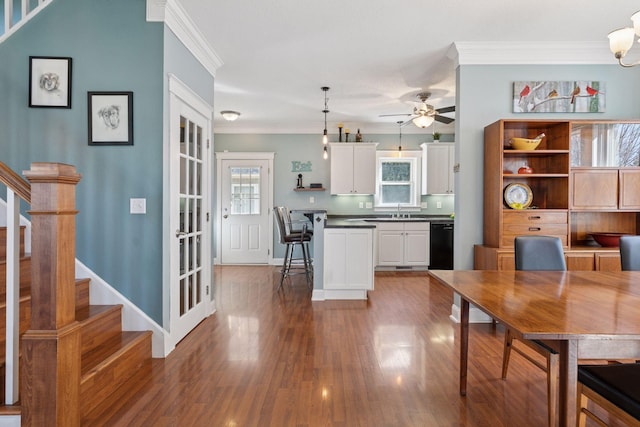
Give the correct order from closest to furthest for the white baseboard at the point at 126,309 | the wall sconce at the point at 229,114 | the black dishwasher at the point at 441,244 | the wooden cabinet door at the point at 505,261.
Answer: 1. the white baseboard at the point at 126,309
2. the wooden cabinet door at the point at 505,261
3. the wall sconce at the point at 229,114
4. the black dishwasher at the point at 441,244

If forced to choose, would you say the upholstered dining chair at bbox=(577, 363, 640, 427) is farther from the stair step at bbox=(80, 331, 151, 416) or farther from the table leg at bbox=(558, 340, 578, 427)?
the stair step at bbox=(80, 331, 151, 416)

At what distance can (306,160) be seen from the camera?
267 inches

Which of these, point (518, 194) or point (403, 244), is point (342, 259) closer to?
point (518, 194)

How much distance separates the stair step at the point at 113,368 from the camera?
191 cm

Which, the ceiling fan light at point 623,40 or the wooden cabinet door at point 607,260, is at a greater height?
the ceiling fan light at point 623,40

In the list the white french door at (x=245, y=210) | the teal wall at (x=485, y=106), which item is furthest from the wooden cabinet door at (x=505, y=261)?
the white french door at (x=245, y=210)

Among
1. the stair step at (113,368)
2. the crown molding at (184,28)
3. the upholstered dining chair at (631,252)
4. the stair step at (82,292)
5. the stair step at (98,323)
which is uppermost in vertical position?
the crown molding at (184,28)

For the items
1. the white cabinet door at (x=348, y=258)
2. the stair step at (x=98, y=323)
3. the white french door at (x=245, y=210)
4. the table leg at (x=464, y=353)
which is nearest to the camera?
the table leg at (x=464, y=353)

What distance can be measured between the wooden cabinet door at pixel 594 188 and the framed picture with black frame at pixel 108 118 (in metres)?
3.85

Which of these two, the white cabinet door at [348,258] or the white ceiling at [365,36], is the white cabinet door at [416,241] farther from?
the white ceiling at [365,36]

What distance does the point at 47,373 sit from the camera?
4.80 ft

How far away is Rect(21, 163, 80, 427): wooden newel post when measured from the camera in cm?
144

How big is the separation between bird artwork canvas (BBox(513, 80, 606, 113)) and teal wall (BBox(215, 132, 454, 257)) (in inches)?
130

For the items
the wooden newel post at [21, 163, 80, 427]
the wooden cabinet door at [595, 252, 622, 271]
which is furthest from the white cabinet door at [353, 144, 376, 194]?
the wooden newel post at [21, 163, 80, 427]
